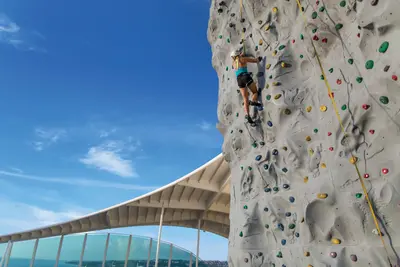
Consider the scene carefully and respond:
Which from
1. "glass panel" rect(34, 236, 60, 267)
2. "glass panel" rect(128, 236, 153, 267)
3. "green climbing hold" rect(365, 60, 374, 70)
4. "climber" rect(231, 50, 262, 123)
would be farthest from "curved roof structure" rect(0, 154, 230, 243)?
"green climbing hold" rect(365, 60, 374, 70)

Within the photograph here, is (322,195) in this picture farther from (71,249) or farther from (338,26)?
(71,249)

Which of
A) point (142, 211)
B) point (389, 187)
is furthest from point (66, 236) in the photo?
point (389, 187)

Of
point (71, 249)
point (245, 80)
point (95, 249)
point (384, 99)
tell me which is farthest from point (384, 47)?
point (71, 249)

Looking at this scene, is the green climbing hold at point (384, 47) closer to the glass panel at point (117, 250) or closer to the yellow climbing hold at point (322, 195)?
the yellow climbing hold at point (322, 195)

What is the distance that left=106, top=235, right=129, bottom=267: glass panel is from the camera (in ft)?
62.6

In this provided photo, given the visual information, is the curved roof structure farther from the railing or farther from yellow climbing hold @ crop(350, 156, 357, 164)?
yellow climbing hold @ crop(350, 156, 357, 164)

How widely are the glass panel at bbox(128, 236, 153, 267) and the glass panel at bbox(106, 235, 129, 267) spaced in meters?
0.50

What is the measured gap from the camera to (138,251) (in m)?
20.3

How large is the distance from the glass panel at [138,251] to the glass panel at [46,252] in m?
4.88

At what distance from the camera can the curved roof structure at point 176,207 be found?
1694cm

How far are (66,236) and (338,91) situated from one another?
755 inches

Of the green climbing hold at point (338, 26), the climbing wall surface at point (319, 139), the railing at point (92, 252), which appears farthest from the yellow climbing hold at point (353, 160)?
the railing at point (92, 252)

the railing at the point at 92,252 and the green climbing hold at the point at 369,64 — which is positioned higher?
the green climbing hold at the point at 369,64

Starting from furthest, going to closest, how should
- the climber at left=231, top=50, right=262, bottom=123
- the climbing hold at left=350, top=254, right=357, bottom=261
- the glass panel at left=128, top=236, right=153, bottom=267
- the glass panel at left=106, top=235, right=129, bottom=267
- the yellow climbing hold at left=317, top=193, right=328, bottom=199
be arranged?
the glass panel at left=128, top=236, right=153, bottom=267, the glass panel at left=106, top=235, right=129, bottom=267, the climber at left=231, top=50, right=262, bottom=123, the yellow climbing hold at left=317, top=193, right=328, bottom=199, the climbing hold at left=350, top=254, right=357, bottom=261
